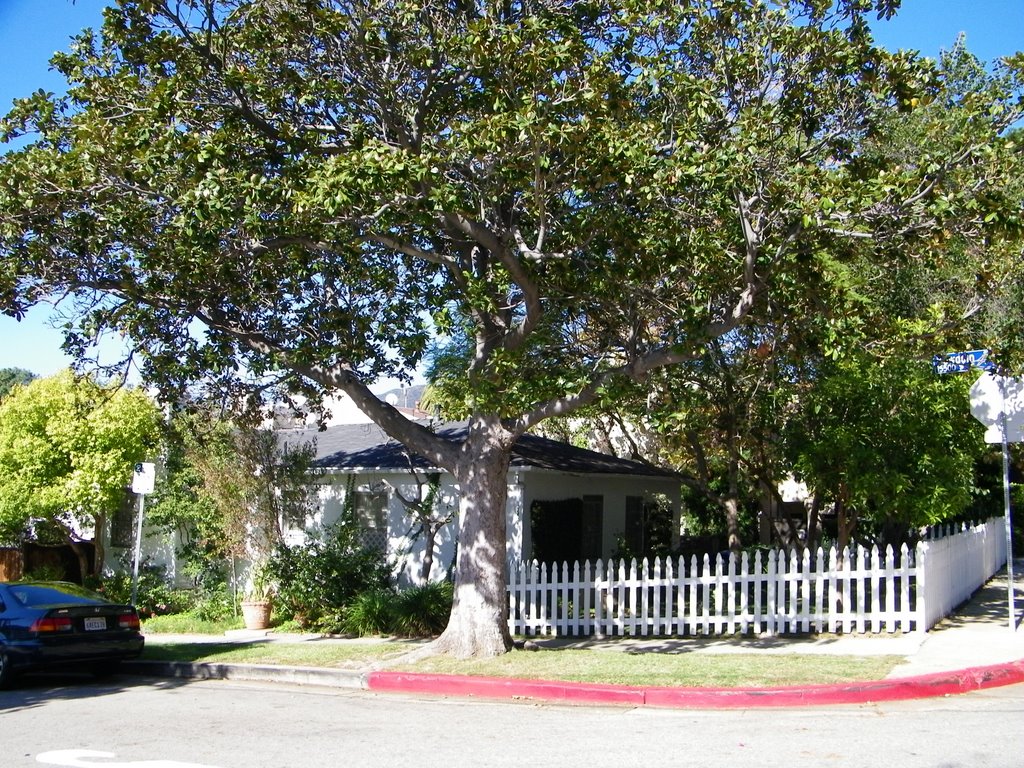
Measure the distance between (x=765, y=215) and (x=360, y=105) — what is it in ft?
17.0

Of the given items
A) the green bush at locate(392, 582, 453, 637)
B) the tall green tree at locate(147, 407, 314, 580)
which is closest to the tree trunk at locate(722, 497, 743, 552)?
the green bush at locate(392, 582, 453, 637)

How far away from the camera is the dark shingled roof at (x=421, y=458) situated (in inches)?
699

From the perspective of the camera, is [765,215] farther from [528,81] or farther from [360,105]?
[360,105]

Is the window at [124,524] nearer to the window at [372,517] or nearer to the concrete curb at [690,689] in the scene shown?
the window at [372,517]

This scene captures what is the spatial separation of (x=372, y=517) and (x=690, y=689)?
9.73 metres

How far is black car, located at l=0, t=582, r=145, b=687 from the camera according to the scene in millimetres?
11844

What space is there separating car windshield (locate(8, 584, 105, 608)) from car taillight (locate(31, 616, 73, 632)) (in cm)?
28

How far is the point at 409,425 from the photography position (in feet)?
41.9

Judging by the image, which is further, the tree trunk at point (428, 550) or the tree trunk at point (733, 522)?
the tree trunk at point (733, 522)

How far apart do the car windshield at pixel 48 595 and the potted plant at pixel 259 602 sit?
3.93 metres

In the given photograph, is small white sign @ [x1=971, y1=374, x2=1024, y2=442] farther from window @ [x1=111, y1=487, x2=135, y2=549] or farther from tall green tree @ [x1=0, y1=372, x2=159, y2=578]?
window @ [x1=111, y1=487, x2=135, y2=549]

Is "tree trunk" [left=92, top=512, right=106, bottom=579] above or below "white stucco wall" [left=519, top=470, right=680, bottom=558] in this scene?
below

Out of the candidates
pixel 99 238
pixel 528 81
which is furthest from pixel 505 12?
pixel 99 238

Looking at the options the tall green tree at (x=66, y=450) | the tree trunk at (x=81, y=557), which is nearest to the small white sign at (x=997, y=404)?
the tall green tree at (x=66, y=450)
